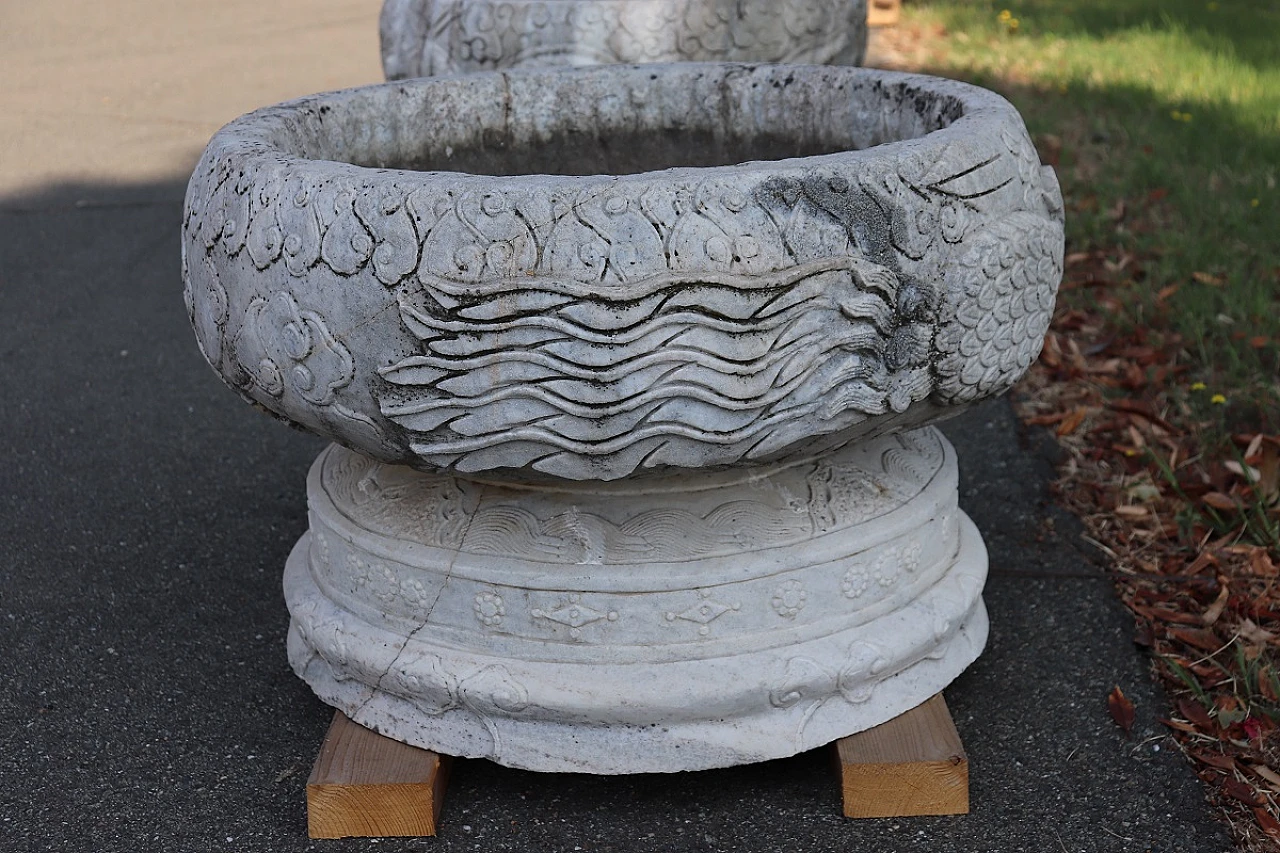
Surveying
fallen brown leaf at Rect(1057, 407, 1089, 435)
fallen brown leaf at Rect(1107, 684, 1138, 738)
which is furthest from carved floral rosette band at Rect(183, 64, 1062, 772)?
fallen brown leaf at Rect(1057, 407, 1089, 435)

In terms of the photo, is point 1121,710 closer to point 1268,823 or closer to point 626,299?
point 1268,823

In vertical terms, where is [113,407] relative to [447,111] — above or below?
below

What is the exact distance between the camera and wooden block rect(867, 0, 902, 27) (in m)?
7.30

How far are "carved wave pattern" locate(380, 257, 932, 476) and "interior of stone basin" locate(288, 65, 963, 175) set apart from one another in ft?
2.58

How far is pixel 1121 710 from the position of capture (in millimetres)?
1974

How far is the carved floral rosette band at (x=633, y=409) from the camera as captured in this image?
1482 millimetres

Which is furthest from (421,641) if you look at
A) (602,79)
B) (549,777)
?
(602,79)

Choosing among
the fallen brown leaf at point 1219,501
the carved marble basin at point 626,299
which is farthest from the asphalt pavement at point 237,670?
the carved marble basin at point 626,299

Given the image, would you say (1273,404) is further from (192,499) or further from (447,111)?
(192,499)

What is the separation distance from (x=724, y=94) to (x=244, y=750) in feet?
4.63

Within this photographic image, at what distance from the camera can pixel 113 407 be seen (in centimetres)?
322

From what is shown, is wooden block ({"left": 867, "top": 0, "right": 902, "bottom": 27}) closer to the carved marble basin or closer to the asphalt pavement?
the asphalt pavement

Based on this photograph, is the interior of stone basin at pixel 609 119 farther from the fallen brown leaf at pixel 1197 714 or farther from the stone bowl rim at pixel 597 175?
the fallen brown leaf at pixel 1197 714

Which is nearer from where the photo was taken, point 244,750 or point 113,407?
point 244,750
